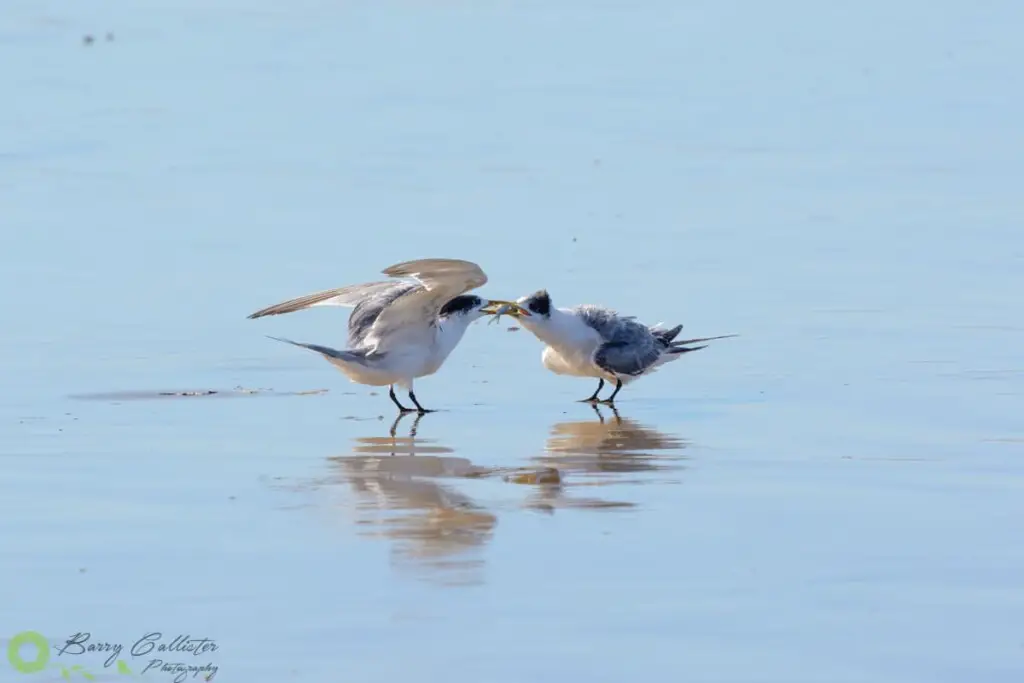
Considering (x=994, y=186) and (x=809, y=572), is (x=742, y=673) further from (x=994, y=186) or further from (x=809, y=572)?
(x=994, y=186)

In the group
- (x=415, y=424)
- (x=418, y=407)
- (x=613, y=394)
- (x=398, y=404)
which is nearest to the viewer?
(x=415, y=424)

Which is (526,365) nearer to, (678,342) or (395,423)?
(678,342)

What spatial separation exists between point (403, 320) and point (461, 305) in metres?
0.36

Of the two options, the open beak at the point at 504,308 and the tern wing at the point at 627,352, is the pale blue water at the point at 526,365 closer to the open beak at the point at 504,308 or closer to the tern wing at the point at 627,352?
the tern wing at the point at 627,352

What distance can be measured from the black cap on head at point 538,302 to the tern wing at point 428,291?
500mm

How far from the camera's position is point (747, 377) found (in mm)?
9297

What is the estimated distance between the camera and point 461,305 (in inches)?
372

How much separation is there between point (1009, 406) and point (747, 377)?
139 cm

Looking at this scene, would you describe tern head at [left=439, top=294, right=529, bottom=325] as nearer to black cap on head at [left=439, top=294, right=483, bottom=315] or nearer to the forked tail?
black cap on head at [left=439, top=294, right=483, bottom=315]

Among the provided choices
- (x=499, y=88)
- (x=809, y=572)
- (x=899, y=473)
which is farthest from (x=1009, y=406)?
(x=499, y=88)

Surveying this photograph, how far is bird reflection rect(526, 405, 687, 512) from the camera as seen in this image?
705cm

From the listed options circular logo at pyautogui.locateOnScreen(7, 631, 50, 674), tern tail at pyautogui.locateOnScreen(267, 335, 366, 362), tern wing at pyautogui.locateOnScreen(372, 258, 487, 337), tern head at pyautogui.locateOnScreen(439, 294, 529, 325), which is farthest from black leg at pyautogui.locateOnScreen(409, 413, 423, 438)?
circular logo at pyautogui.locateOnScreen(7, 631, 50, 674)

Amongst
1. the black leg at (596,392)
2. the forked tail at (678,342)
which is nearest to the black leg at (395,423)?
the black leg at (596,392)

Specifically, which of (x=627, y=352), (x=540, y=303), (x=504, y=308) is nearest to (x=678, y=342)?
(x=627, y=352)
